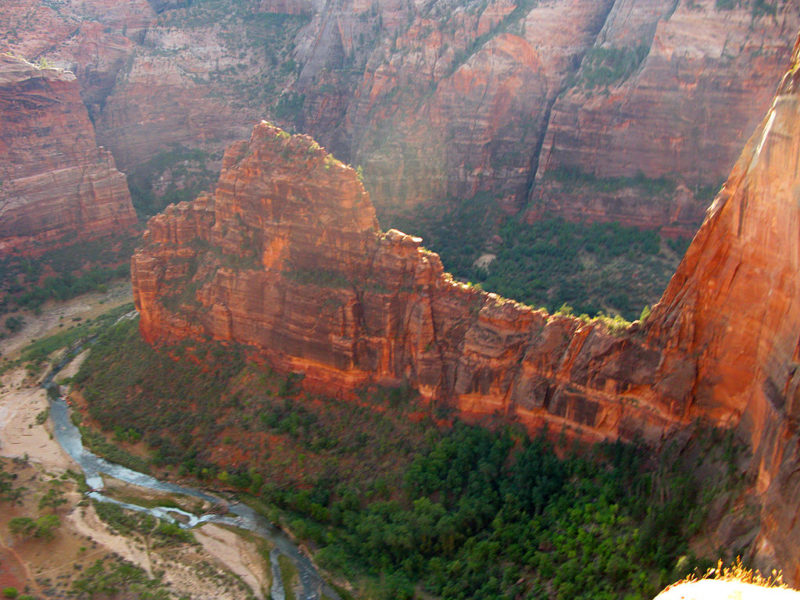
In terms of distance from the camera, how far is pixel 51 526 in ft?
121

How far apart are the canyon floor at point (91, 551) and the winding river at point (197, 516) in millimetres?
621

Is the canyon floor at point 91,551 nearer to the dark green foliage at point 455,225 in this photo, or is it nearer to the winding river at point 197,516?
the winding river at point 197,516

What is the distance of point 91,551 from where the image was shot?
3603cm

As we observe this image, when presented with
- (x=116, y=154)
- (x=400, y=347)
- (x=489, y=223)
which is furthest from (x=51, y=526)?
(x=116, y=154)

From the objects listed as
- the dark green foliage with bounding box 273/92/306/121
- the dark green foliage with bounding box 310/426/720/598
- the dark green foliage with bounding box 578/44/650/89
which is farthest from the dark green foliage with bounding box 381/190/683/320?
the dark green foliage with bounding box 273/92/306/121

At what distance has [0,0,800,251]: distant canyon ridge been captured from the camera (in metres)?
64.3

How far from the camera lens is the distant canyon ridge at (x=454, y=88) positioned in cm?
6431

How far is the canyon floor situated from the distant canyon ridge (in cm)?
4294

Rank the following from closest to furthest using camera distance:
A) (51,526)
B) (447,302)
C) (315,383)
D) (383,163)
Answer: (51,526)
(447,302)
(315,383)
(383,163)

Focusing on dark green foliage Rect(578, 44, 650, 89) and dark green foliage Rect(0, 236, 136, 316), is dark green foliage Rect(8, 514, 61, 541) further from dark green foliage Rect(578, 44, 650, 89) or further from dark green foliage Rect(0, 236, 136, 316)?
dark green foliage Rect(578, 44, 650, 89)

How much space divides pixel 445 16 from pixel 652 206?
1320 inches

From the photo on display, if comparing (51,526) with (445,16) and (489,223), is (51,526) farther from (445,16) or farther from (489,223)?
(445,16)

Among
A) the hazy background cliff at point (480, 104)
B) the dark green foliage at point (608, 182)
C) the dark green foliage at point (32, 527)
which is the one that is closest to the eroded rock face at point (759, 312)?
the hazy background cliff at point (480, 104)

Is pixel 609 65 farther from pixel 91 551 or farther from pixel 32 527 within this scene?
pixel 32 527
